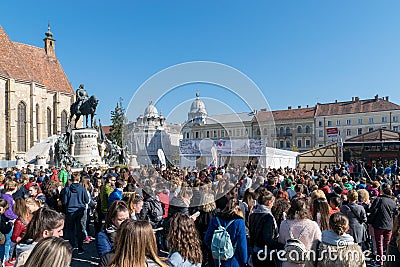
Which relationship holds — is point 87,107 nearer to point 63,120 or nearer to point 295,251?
point 295,251

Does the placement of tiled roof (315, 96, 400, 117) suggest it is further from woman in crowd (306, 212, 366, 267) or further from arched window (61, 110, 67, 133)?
woman in crowd (306, 212, 366, 267)

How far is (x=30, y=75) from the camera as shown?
3828 cm

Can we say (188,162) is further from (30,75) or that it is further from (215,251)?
(30,75)

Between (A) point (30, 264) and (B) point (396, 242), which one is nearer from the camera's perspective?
(A) point (30, 264)

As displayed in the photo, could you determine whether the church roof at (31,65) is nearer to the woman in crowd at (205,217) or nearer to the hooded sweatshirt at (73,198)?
the hooded sweatshirt at (73,198)

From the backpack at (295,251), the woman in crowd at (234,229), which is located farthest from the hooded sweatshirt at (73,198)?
the backpack at (295,251)

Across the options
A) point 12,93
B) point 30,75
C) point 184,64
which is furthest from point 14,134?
point 184,64

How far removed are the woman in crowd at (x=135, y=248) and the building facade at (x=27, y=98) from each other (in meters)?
35.5

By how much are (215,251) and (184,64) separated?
114 inches

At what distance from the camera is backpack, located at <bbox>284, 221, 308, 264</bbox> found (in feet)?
11.4

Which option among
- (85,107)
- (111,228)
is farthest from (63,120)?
(111,228)

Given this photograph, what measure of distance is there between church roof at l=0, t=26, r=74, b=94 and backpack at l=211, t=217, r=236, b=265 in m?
37.2

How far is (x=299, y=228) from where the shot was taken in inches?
145

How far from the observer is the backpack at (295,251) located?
348 centimetres
